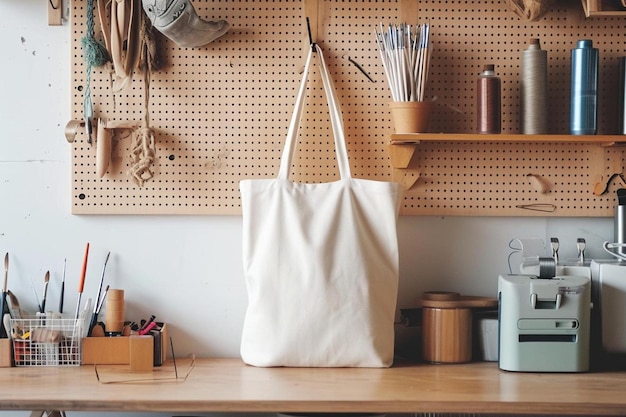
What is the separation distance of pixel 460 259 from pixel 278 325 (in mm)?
595

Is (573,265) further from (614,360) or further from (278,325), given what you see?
(278,325)

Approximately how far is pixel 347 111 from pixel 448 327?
26.6 inches

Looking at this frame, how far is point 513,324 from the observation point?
2.12 metres

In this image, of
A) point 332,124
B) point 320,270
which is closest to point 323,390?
point 320,270

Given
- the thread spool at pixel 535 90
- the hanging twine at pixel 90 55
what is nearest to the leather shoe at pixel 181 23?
the hanging twine at pixel 90 55

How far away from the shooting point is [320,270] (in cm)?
218

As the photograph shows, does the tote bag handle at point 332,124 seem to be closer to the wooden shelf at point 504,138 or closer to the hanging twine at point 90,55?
the wooden shelf at point 504,138

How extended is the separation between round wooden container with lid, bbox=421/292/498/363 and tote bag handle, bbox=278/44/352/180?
1.41ft

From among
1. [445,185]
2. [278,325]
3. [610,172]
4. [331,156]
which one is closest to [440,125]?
[445,185]

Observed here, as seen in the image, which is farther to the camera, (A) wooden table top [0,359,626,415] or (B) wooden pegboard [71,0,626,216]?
(B) wooden pegboard [71,0,626,216]

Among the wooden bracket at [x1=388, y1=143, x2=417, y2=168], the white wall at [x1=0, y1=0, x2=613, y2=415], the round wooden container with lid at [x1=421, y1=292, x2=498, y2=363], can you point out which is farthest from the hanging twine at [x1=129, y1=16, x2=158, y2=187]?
the round wooden container with lid at [x1=421, y1=292, x2=498, y2=363]

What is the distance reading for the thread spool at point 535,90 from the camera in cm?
224

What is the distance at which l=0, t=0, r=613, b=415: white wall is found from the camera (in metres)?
2.40

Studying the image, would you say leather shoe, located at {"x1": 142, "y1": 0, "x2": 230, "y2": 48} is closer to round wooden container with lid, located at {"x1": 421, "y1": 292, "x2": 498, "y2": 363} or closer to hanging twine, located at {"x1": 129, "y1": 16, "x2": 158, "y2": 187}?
hanging twine, located at {"x1": 129, "y1": 16, "x2": 158, "y2": 187}
